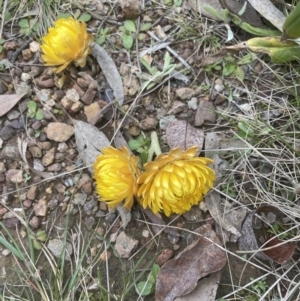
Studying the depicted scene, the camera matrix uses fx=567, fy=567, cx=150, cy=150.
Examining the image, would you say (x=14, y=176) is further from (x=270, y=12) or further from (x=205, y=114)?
(x=270, y=12)

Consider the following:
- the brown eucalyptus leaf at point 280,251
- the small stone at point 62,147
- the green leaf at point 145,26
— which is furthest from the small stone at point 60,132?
the brown eucalyptus leaf at point 280,251

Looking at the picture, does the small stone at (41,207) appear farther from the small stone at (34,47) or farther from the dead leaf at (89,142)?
the small stone at (34,47)

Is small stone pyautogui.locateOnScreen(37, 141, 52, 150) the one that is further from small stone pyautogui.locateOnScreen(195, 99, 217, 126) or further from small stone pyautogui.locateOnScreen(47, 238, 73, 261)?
small stone pyautogui.locateOnScreen(195, 99, 217, 126)

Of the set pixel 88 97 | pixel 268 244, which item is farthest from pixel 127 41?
pixel 268 244

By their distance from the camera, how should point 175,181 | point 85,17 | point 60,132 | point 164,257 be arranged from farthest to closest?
point 85,17
point 60,132
point 164,257
point 175,181

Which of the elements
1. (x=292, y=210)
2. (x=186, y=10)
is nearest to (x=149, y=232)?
(x=292, y=210)

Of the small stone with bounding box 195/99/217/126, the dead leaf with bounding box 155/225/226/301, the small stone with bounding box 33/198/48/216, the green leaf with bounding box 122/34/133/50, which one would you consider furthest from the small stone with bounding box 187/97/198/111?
the small stone with bounding box 33/198/48/216

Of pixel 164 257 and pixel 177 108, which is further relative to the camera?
pixel 177 108

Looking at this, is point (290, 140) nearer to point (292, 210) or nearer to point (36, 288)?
point (292, 210)
